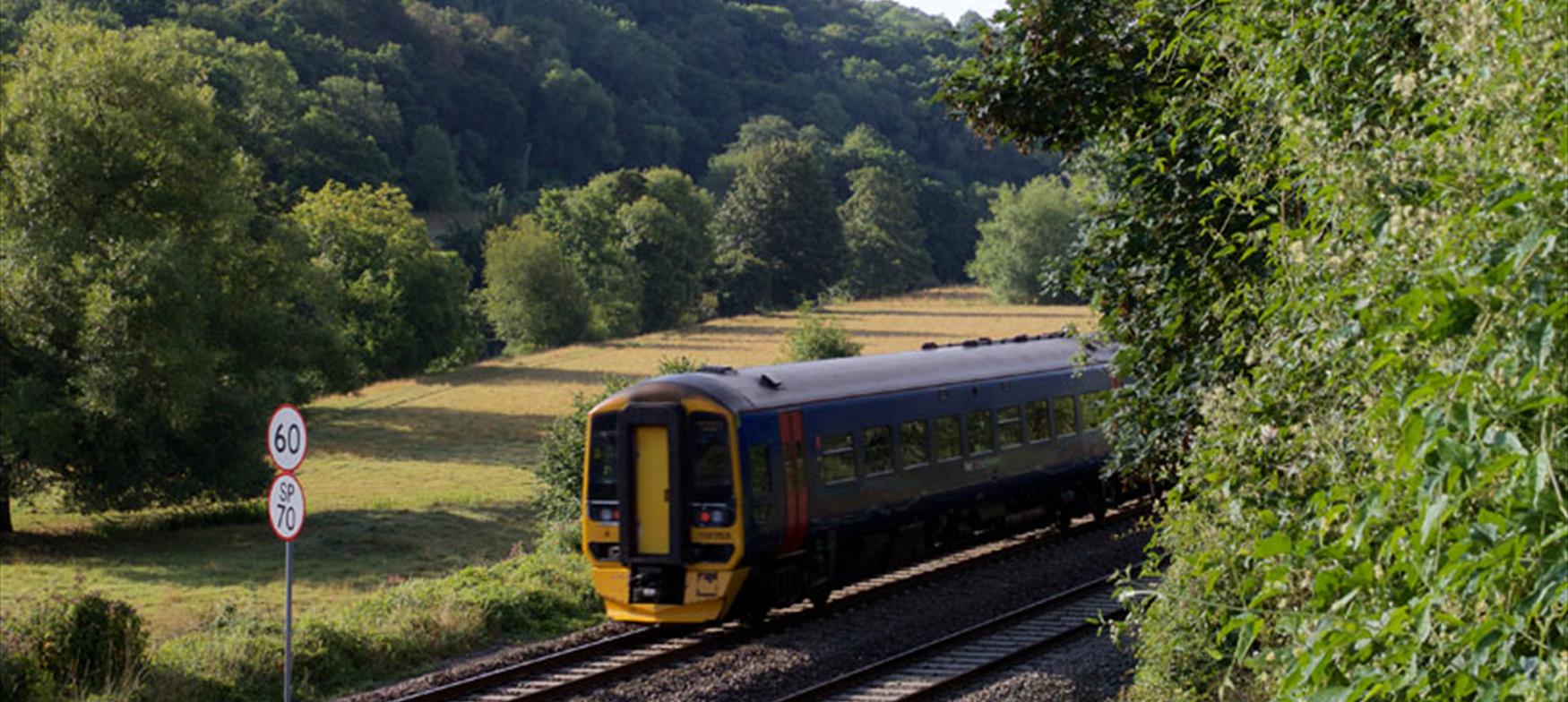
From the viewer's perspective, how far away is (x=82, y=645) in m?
14.7

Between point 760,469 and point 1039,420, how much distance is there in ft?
20.6

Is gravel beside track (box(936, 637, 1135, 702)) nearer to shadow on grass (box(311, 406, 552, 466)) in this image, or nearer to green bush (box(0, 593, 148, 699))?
green bush (box(0, 593, 148, 699))

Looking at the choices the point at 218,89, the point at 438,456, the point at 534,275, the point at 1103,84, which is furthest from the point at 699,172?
the point at 1103,84

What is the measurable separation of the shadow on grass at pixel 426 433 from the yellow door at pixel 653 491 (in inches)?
1158

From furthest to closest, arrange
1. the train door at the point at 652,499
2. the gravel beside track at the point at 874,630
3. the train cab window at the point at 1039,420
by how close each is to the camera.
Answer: the train cab window at the point at 1039,420 < the train door at the point at 652,499 < the gravel beside track at the point at 874,630

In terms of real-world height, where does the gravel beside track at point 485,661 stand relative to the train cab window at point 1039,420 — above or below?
below

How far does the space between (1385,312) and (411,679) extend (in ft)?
39.9

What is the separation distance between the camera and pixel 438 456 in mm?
47062

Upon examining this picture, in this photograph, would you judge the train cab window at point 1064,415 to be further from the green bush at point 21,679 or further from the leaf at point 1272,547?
the leaf at point 1272,547

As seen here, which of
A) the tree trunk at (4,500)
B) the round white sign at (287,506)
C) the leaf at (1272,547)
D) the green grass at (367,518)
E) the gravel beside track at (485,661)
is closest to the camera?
the leaf at (1272,547)

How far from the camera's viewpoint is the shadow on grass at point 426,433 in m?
47.7

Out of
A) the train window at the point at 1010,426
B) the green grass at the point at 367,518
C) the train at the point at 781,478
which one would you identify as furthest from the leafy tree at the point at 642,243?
the train at the point at 781,478

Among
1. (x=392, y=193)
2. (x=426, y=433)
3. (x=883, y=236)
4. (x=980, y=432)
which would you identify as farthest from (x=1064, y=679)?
(x=883, y=236)

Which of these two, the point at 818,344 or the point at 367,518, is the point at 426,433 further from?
the point at 818,344
